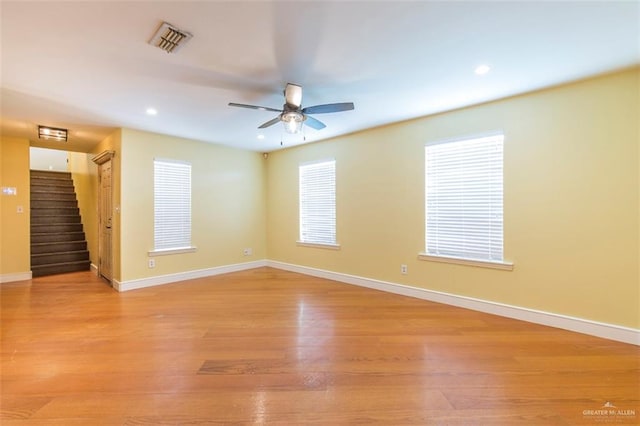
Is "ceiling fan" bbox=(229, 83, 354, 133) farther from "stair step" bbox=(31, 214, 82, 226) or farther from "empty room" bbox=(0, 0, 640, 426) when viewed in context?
"stair step" bbox=(31, 214, 82, 226)

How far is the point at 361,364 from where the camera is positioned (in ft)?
7.56

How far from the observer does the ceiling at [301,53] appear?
6.13 ft

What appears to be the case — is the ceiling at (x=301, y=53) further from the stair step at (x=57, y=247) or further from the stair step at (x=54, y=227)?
the stair step at (x=54, y=227)

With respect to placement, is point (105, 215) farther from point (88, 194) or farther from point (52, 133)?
point (88, 194)

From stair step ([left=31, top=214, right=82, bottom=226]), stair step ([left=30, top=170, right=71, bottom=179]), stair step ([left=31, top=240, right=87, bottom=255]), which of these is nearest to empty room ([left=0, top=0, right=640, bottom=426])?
stair step ([left=31, top=240, right=87, bottom=255])

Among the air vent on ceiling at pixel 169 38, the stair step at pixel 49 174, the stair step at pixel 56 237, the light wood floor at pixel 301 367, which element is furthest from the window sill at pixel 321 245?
the stair step at pixel 49 174

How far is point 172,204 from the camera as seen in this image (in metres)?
4.98

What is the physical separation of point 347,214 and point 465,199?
6.32 feet

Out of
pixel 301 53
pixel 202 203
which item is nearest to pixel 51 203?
pixel 202 203

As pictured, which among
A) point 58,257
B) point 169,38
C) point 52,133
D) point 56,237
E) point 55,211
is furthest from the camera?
point 55,211

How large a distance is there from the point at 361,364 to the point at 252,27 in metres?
2.77

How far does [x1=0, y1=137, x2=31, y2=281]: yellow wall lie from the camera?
491 centimetres

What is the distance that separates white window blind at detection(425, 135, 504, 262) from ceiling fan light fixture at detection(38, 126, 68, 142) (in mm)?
5706

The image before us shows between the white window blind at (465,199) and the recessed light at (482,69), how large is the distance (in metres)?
0.99
